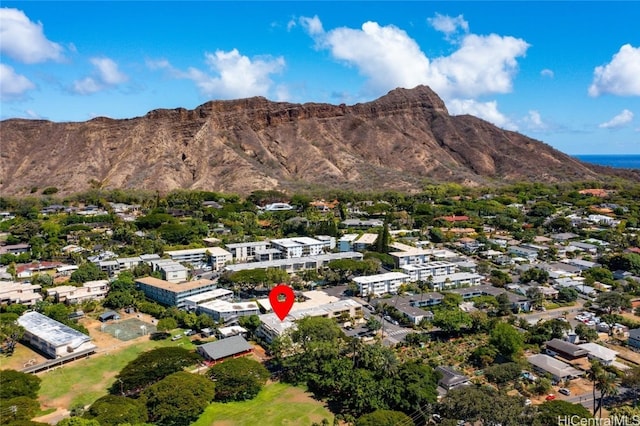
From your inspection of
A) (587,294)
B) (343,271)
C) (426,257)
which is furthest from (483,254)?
(343,271)

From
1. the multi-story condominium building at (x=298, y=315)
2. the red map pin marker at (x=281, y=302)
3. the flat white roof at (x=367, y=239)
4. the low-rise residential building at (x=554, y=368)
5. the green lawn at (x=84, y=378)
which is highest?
the flat white roof at (x=367, y=239)

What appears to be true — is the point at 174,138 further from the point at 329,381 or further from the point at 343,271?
the point at 329,381

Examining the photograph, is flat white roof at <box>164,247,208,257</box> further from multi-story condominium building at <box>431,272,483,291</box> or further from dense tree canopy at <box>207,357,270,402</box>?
dense tree canopy at <box>207,357,270,402</box>

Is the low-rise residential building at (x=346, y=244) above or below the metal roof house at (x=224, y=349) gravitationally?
above

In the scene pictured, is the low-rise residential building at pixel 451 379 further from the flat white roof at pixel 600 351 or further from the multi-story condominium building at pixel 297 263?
the multi-story condominium building at pixel 297 263

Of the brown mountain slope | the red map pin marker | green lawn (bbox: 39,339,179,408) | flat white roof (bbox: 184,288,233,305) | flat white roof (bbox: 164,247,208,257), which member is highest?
the brown mountain slope

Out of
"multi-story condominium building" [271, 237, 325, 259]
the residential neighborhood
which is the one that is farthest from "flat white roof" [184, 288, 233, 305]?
"multi-story condominium building" [271, 237, 325, 259]

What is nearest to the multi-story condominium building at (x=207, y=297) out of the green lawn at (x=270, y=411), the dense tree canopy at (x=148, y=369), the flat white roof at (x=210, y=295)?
the flat white roof at (x=210, y=295)
